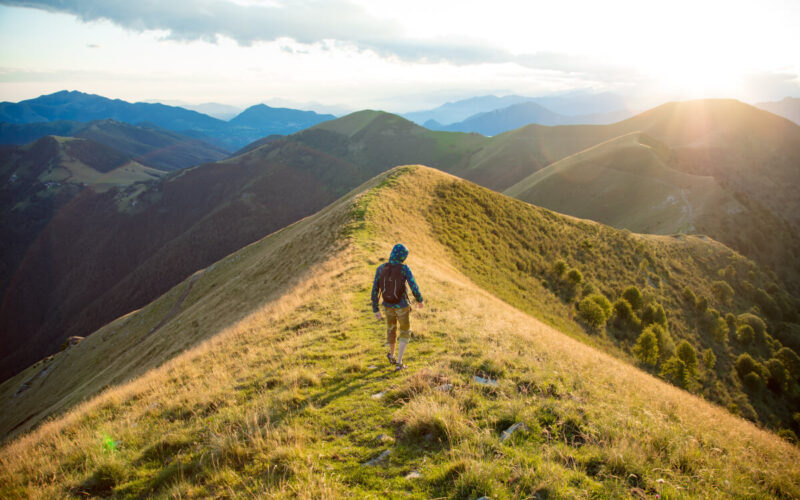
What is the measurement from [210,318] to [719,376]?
130 ft

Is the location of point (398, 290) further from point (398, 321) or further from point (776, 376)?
point (776, 376)

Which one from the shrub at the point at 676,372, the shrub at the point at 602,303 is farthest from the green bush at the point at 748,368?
the shrub at the point at 602,303

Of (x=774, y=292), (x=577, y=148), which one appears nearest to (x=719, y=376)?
(x=774, y=292)

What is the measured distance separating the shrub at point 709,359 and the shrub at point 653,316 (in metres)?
3.37

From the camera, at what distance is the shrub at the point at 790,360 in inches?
1190

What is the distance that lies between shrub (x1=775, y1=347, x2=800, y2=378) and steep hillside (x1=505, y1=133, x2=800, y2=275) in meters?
30.2

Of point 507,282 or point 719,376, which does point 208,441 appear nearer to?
point 507,282

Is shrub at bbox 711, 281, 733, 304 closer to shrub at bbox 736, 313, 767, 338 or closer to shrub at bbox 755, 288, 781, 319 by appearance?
shrub at bbox 736, 313, 767, 338

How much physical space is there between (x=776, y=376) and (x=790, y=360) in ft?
17.8

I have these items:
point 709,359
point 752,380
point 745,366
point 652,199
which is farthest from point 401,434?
point 652,199

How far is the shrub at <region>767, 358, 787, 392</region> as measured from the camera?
90.3ft


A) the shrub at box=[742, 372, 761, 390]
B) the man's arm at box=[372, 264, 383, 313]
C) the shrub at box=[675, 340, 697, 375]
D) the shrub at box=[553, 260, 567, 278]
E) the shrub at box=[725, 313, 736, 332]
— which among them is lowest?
the shrub at box=[742, 372, 761, 390]

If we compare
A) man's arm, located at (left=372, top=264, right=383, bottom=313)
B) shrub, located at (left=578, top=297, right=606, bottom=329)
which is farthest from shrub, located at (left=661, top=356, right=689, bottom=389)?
man's arm, located at (left=372, top=264, right=383, bottom=313)

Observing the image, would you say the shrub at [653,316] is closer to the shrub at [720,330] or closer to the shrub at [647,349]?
the shrub at [647,349]
